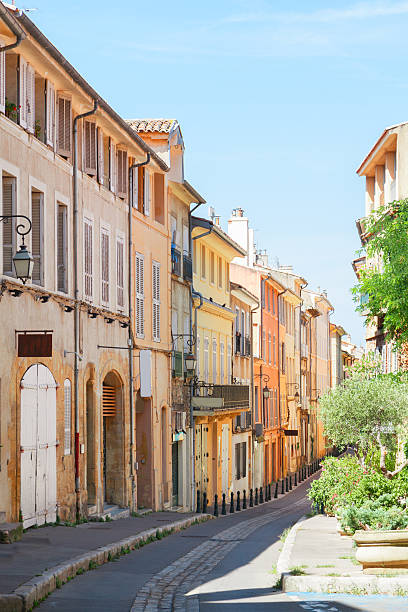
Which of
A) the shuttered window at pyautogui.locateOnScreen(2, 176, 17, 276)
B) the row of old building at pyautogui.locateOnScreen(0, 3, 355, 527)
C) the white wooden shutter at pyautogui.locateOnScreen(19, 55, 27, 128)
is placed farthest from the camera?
the white wooden shutter at pyautogui.locateOnScreen(19, 55, 27, 128)

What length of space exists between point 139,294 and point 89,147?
6135 millimetres

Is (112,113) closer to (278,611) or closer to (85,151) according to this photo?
(85,151)

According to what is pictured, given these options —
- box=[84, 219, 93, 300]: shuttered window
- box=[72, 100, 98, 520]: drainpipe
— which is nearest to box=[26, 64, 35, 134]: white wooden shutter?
box=[72, 100, 98, 520]: drainpipe

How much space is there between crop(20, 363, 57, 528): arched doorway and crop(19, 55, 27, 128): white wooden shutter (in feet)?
14.5

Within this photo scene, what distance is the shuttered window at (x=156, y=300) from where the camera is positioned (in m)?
31.4

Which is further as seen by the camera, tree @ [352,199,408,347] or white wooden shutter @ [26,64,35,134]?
tree @ [352,199,408,347]

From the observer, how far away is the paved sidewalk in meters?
13.3

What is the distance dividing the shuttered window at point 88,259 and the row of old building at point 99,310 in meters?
0.07

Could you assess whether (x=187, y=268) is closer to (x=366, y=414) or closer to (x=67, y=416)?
(x=366, y=414)

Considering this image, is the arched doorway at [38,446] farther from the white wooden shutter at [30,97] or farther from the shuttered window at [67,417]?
the white wooden shutter at [30,97]

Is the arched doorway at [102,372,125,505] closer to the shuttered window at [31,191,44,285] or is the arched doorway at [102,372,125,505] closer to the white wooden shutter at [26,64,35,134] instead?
the shuttered window at [31,191,44,285]

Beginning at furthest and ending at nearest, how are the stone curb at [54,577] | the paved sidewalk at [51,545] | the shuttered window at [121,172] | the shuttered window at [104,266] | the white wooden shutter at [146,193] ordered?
the white wooden shutter at [146,193], the shuttered window at [121,172], the shuttered window at [104,266], the paved sidewalk at [51,545], the stone curb at [54,577]

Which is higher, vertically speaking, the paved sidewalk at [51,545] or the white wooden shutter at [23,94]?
the white wooden shutter at [23,94]

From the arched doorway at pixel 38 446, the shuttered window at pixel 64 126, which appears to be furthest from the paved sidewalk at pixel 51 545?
the shuttered window at pixel 64 126
